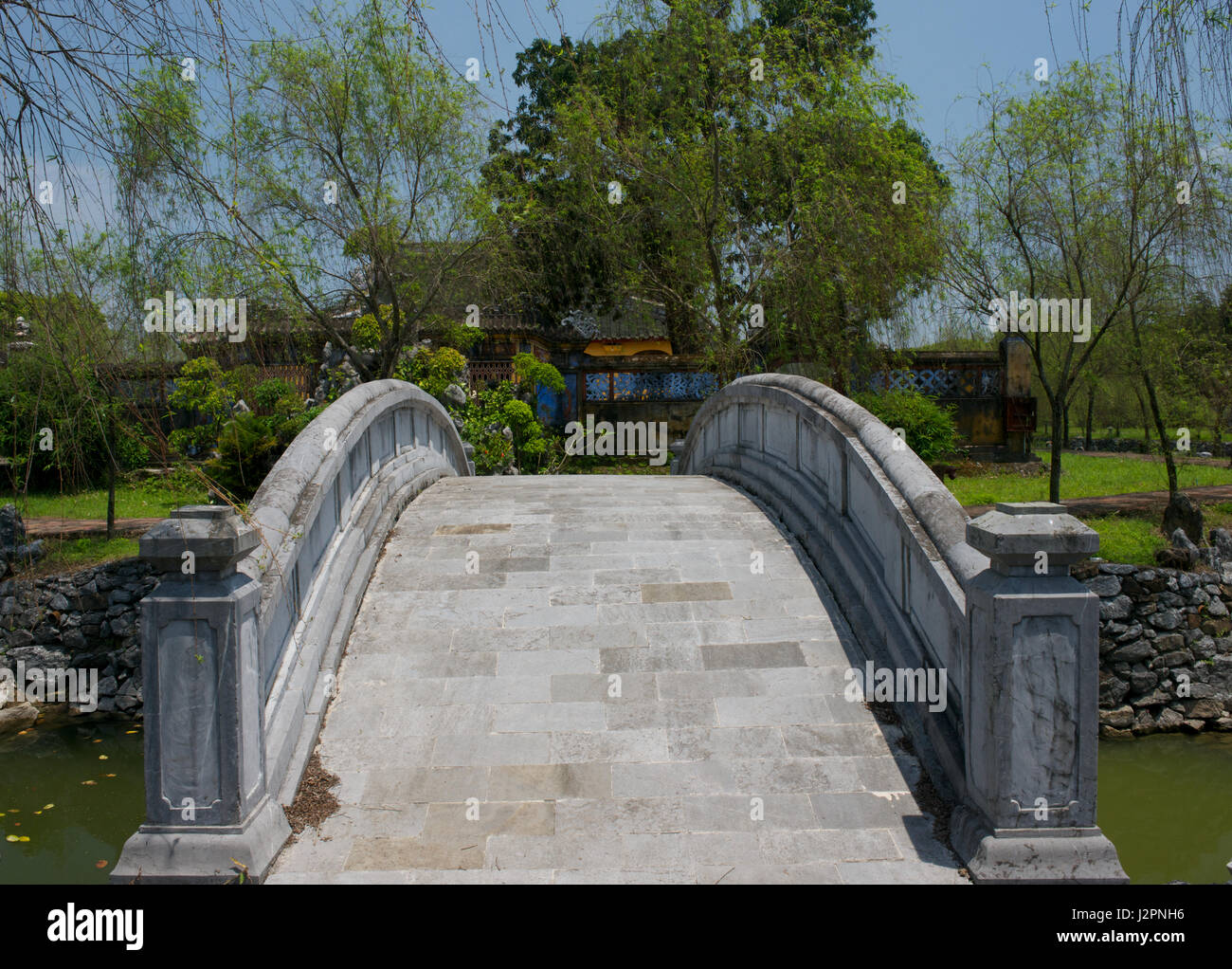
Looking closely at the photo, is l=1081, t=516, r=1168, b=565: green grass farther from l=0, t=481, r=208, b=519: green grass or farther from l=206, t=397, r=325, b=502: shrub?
l=0, t=481, r=208, b=519: green grass

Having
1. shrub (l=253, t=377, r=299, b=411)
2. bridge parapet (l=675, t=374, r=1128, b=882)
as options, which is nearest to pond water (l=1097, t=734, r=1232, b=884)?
bridge parapet (l=675, t=374, r=1128, b=882)

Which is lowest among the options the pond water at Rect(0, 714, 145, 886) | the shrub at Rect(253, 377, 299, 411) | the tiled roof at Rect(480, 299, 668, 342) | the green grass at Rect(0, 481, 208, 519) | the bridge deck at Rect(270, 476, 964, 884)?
the pond water at Rect(0, 714, 145, 886)

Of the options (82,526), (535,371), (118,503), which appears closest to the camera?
(82,526)

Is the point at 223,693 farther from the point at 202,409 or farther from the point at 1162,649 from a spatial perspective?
the point at 1162,649

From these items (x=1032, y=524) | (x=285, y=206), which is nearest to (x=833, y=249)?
(x=285, y=206)

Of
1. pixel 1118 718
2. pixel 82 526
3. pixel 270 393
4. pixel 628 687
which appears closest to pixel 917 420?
pixel 1118 718

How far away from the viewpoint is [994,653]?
3492 millimetres

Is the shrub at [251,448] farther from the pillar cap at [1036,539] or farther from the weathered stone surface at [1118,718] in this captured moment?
the weathered stone surface at [1118,718]

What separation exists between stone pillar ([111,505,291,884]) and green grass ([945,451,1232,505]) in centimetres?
1217

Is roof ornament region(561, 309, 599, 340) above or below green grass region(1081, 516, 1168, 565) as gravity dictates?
above

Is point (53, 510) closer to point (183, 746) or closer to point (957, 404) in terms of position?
point (183, 746)

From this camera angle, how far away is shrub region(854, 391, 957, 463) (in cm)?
1505

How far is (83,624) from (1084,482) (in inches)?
666

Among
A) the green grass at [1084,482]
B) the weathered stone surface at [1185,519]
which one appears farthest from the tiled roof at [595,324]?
the weathered stone surface at [1185,519]
